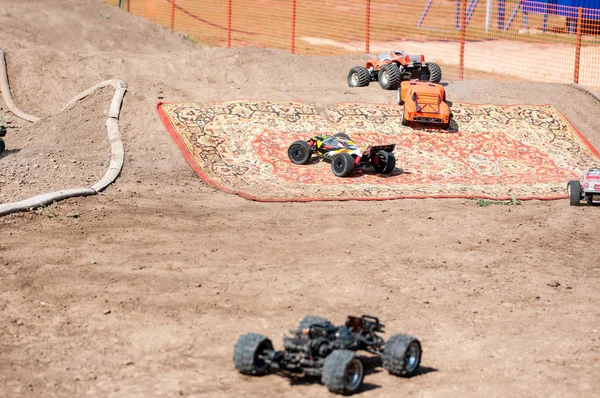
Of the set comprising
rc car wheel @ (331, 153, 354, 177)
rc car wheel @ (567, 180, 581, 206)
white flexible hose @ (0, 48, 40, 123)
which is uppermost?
white flexible hose @ (0, 48, 40, 123)

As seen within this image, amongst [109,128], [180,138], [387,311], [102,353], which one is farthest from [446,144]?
[102,353]

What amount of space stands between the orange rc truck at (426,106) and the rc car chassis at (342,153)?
1939 millimetres

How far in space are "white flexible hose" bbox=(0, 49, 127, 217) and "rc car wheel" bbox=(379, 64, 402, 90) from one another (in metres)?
5.75

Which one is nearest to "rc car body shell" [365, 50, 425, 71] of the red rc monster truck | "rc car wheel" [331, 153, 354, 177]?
the red rc monster truck

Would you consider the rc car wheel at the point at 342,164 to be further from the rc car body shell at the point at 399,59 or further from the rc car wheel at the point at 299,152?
the rc car body shell at the point at 399,59

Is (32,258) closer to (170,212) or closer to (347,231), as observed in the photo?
(170,212)

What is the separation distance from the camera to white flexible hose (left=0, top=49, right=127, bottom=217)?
11.9 m

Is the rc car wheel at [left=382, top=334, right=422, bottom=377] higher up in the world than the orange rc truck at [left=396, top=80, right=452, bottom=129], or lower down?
lower down

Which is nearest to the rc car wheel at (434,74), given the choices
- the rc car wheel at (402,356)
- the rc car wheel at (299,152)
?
the rc car wheel at (299,152)

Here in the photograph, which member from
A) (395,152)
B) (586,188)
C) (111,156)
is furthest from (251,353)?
(395,152)

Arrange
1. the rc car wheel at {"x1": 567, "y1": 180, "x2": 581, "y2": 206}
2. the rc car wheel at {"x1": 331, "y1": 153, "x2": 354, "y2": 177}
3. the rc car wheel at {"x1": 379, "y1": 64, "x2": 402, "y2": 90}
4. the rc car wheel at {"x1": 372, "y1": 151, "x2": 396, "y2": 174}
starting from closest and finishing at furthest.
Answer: the rc car wheel at {"x1": 567, "y1": 180, "x2": 581, "y2": 206}, the rc car wheel at {"x1": 331, "y1": 153, "x2": 354, "y2": 177}, the rc car wheel at {"x1": 372, "y1": 151, "x2": 396, "y2": 174}, the rc car wheel at {"x1": 379, "y1": 64, "x2": 402, "y2": 90}

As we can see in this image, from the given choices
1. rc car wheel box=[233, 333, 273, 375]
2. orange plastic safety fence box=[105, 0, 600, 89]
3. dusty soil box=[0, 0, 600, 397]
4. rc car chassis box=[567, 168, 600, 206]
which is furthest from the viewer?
orange plastic safety fence box=[105, 0, 600, 89]

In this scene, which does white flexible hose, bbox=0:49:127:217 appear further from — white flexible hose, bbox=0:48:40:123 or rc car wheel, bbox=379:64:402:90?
rc car wheel, bbox=379:64:402:90

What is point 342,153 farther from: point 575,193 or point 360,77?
point 360,77
